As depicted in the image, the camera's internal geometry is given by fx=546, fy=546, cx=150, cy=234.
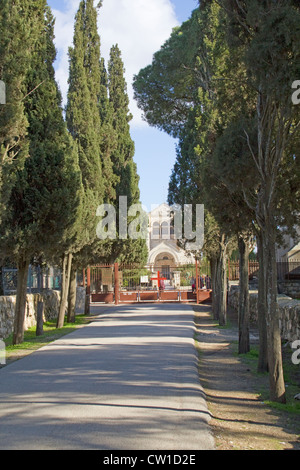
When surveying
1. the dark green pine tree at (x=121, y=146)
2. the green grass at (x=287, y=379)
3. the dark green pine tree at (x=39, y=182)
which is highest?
the dark green pine tree at (x=121, y=146)

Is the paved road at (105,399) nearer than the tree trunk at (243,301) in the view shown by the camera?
Yes

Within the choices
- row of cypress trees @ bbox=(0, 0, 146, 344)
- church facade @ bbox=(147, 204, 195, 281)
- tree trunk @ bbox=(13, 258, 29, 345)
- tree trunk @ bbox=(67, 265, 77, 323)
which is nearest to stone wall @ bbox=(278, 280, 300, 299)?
row of cypress trees @ bbox=(0, 0, 146, 344)

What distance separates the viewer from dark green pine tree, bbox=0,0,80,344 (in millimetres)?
13508

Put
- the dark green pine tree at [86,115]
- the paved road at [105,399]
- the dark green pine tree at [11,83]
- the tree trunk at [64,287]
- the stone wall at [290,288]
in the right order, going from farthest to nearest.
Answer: the stone wall at [290,288]
the dark green pine tree at [86,115]
the tree trunk at [64,287]
the dark green pine tree at [11,83]
the paved road at [105,399]

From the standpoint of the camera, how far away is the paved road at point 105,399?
538cm

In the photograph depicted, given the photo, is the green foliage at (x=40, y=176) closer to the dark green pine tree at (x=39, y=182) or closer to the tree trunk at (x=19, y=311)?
the dark green pine tree at (x=39, y=182)

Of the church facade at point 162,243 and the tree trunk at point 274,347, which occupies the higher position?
the church facade at point 162,243

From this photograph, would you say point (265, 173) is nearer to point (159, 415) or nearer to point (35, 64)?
point (159, 415)

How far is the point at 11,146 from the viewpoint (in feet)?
40.2

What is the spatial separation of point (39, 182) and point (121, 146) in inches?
756

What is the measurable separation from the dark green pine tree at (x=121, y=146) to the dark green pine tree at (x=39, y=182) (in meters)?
16.8

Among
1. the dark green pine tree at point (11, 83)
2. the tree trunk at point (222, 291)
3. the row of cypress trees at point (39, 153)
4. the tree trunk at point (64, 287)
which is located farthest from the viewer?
the tree trunk at point (222, 291)

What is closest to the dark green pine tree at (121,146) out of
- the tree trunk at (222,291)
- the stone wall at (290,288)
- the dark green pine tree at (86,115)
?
the dark green pine tree at (86,115)
